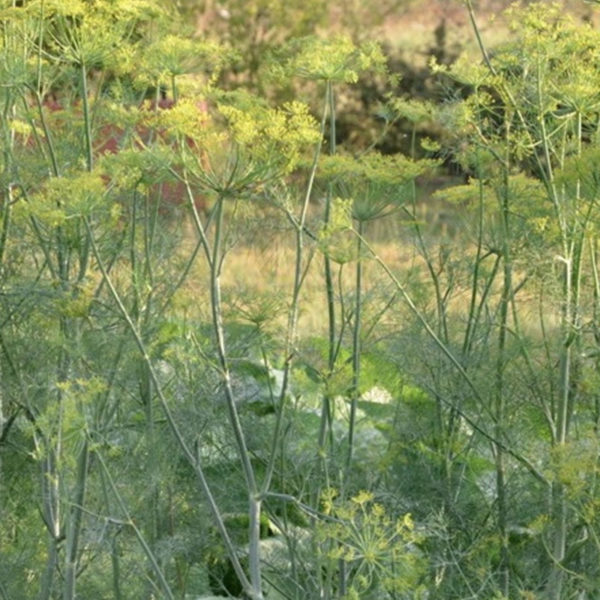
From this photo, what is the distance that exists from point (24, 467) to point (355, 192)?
1718mm

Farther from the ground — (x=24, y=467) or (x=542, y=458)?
(x=542, y=458)

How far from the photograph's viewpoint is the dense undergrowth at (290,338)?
318 cm

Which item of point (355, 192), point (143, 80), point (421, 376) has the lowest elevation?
point (421, 376)

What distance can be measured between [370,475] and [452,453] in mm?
274

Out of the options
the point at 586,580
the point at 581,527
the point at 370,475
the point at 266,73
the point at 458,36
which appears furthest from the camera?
the point at 458,36

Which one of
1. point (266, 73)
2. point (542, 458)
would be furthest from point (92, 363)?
point (542, 458)

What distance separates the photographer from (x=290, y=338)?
3375 millimetres

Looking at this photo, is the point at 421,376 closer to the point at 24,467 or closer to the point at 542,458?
the point at 542,458

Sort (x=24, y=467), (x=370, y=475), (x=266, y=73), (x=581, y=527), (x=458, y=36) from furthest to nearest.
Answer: (x=458, y=36) < (x=24, y=467) < (x=370, y=475) < (x=266, y=73) < (x=581, y=527)

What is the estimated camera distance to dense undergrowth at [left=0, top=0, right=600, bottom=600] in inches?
125

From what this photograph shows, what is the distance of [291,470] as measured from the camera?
171 inches

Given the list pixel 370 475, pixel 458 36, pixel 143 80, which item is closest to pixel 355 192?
pixel 143 80

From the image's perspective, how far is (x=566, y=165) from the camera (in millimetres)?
3365

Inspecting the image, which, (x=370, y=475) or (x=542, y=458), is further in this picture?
(x=370, y=475)
